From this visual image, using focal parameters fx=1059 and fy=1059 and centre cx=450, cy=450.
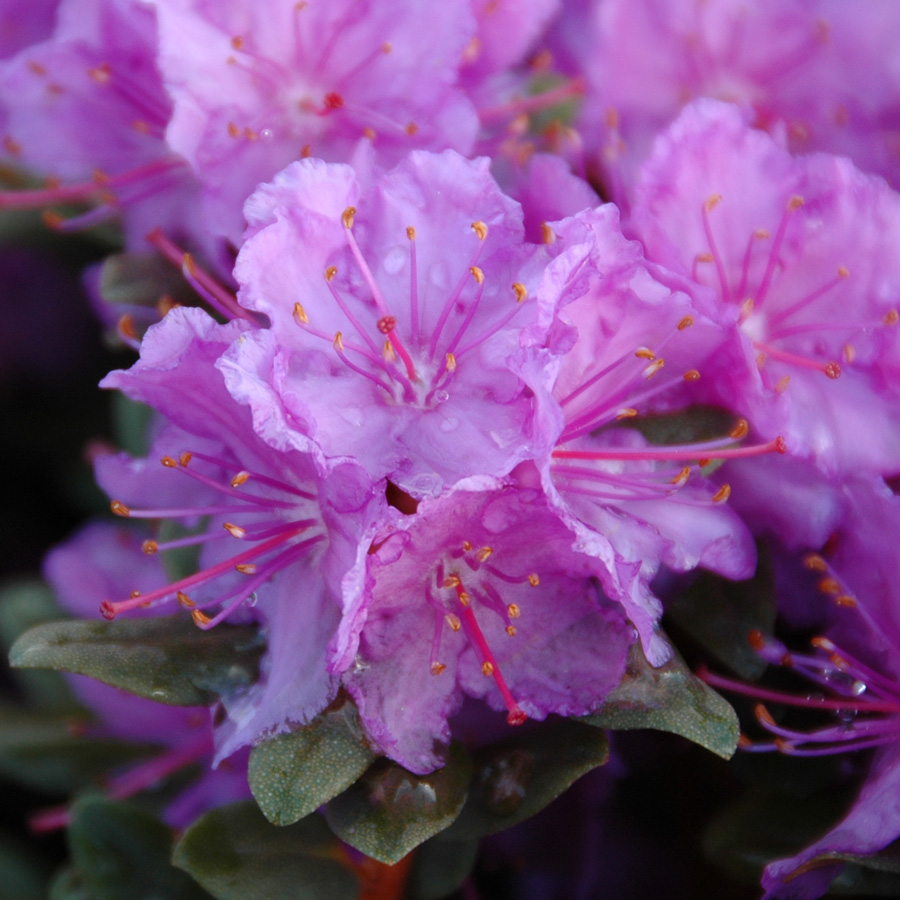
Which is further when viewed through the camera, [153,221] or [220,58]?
[153,221]

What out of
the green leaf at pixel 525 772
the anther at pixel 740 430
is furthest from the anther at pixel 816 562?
the green leaf at pixel 525 772

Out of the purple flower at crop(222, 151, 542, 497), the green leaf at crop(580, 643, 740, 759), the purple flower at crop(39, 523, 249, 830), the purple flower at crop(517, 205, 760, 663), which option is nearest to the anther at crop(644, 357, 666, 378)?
the purple flower at crop(517, 205, 760, 663)

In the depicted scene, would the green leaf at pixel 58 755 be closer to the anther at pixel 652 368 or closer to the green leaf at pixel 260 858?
the green leaf at pixel 260 858

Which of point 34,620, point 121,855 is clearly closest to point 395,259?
point 121,855

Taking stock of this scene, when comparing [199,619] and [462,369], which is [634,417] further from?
[199,619]

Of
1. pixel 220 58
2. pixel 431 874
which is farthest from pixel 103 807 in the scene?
pixel 220 58

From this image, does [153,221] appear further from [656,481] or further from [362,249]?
[656,481]
